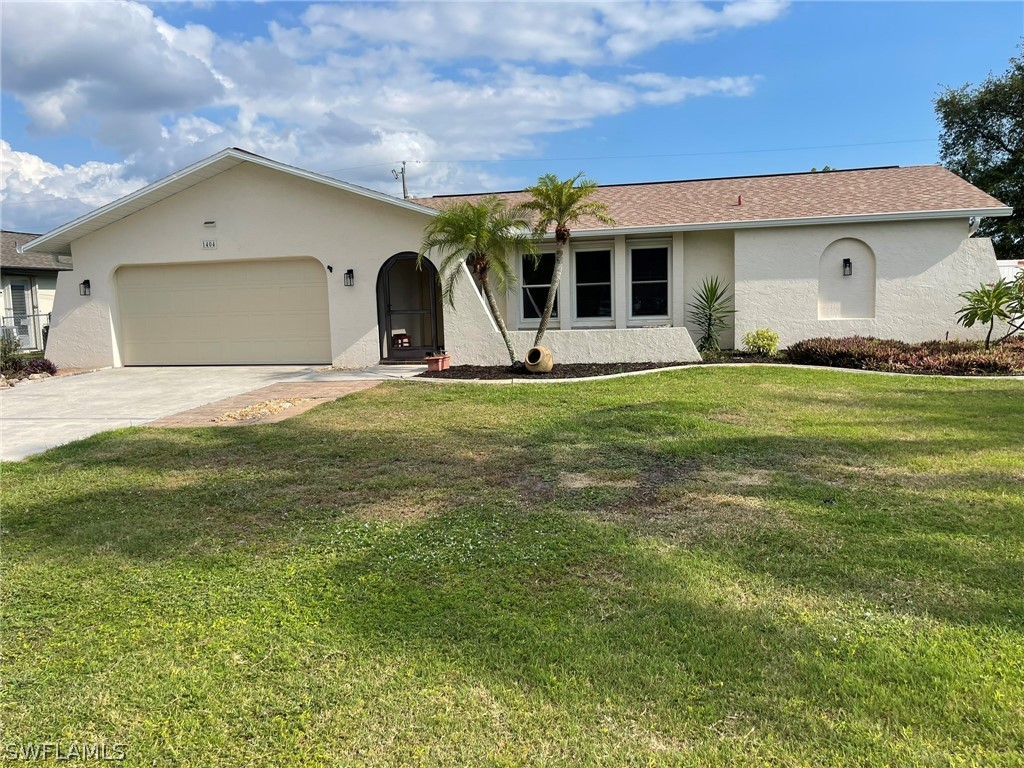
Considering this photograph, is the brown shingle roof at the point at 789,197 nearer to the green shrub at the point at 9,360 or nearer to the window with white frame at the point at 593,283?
the window with white frame at the point at 593,283

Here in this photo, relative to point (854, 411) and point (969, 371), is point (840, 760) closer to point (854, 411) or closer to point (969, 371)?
point (854, 411)

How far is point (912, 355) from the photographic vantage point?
1236 cm

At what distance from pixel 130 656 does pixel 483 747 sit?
5.89 feet

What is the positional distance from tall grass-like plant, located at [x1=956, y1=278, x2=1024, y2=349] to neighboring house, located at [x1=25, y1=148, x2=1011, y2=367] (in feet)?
2.74

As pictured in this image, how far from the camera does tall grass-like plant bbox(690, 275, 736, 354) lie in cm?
1509

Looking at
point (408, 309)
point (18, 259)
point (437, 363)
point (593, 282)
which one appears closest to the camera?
point (437, 363)

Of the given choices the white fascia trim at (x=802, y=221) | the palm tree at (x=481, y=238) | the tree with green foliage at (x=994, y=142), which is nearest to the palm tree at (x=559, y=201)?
A: the palm tree at (x=481, y=238)

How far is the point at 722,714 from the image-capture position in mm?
2736

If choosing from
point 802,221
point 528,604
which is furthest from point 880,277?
point 528,604

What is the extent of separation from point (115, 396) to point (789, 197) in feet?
47.7

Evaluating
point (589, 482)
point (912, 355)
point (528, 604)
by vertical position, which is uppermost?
point (912, 355)

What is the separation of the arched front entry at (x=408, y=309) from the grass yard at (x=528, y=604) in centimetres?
824

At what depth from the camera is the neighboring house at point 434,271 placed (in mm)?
14258

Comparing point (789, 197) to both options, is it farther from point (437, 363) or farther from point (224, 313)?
point (224, 313)
